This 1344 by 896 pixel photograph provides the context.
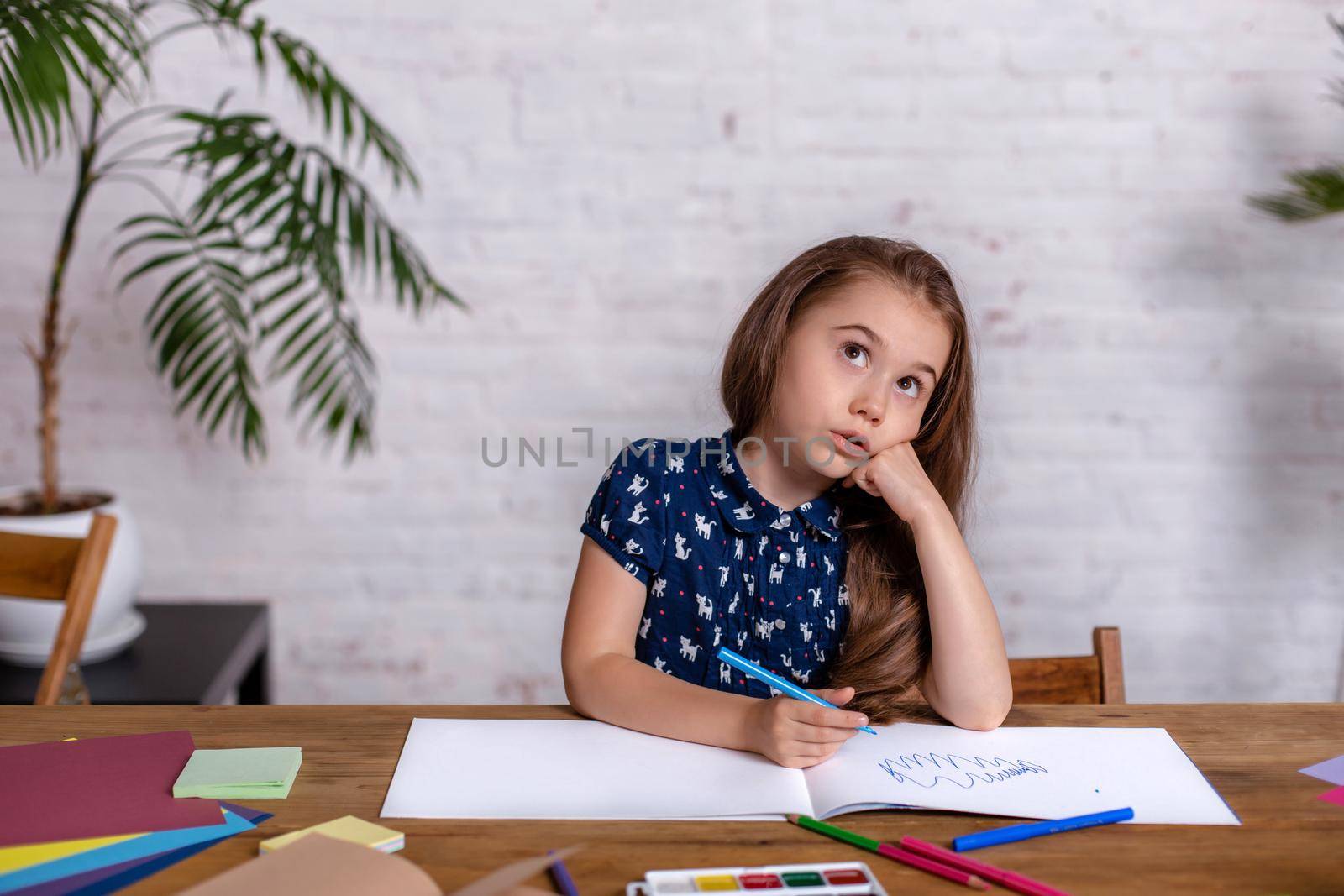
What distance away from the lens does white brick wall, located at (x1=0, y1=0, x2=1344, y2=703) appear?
1.83 metres

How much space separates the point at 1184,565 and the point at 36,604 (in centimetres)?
187

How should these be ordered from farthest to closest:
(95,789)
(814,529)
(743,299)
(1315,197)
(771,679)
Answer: (743,299) → (1315,197) → (814,529) → (771,679) → (95,789)

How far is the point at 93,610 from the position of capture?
142cm

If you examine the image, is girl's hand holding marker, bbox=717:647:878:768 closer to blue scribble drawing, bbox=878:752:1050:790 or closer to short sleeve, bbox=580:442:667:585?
blue scribble drawing, bbox=878:752:1050:790

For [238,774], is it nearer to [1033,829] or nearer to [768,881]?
[768,881]

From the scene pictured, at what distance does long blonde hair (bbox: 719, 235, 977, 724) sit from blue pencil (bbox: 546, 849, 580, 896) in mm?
407

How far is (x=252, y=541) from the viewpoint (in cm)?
194

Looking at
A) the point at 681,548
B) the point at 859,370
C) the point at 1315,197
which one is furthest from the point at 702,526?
the point at 1315,197

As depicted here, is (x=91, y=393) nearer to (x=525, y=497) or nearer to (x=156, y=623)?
(x=156, y=623)

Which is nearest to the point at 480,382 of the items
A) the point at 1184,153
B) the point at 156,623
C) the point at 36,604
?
the point at 156,623

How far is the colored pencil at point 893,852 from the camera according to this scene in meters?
0.62

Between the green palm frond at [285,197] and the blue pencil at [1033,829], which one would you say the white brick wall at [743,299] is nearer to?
the green palm frond at [285,197]

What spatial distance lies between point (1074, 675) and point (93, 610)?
1197 millimetres

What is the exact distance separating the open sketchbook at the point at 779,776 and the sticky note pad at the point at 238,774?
0.24 feet
